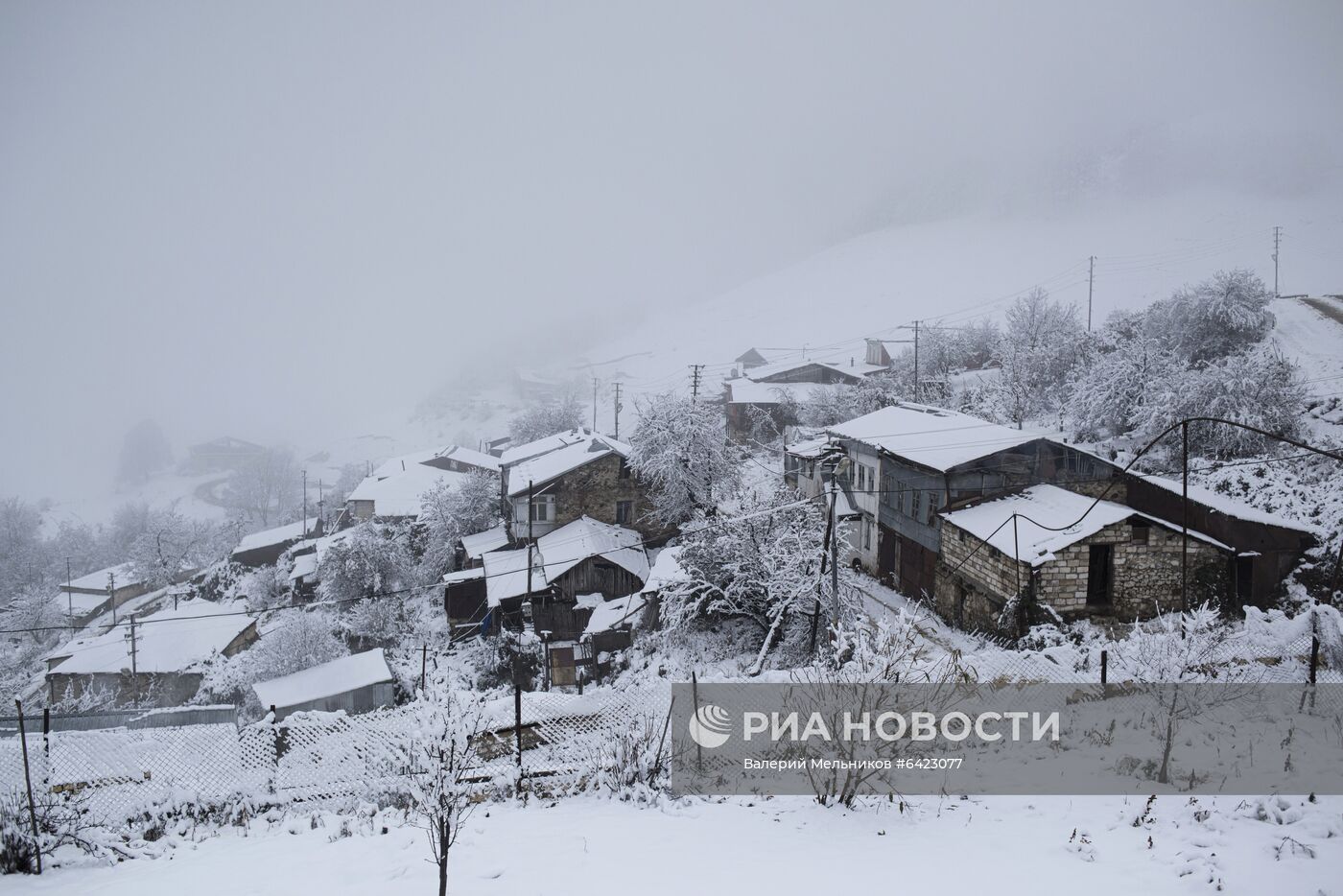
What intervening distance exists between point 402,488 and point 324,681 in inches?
1100

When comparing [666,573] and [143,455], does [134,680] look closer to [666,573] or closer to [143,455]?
[666,573]

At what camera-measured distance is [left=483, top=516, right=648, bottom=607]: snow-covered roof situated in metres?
28.0

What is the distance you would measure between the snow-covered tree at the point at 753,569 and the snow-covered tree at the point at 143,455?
120m

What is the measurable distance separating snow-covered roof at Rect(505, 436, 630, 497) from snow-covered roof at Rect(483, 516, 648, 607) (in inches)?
103

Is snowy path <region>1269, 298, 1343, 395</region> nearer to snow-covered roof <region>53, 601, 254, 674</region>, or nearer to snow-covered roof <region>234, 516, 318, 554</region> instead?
snow-covered roof <region>53, 601, 254, 674</region>

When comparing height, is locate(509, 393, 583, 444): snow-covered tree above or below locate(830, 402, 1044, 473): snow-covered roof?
below

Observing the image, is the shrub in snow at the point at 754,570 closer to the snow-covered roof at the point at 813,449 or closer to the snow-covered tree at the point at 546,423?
the snow-covered roof at the point at 813,449

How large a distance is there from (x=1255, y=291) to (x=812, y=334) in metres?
71.0

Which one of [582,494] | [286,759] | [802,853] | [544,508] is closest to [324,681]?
[544,508]

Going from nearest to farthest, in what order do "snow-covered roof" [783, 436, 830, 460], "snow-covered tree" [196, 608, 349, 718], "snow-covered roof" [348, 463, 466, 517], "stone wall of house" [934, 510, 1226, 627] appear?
1. "stone wall of house" [934, 510, 1226, 627]
2. "snow-covered tree" [196, 608, 349, 718]
3. "snow-covered roof" [783, 436, 830, 460]
4. "snow-covered roof" [348, 463, 466, 517]

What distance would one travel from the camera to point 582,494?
33.1 m

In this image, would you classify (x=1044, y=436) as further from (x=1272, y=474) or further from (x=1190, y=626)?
(x=1190, y=626)

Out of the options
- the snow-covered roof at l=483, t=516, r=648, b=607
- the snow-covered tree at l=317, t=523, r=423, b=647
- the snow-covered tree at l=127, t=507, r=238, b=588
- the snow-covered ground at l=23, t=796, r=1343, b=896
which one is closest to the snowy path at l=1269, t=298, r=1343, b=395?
the snow-covered roof at l=483, t=516, r=648, b=607

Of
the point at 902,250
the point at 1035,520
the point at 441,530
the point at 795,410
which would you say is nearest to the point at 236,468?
the point at 441,530
